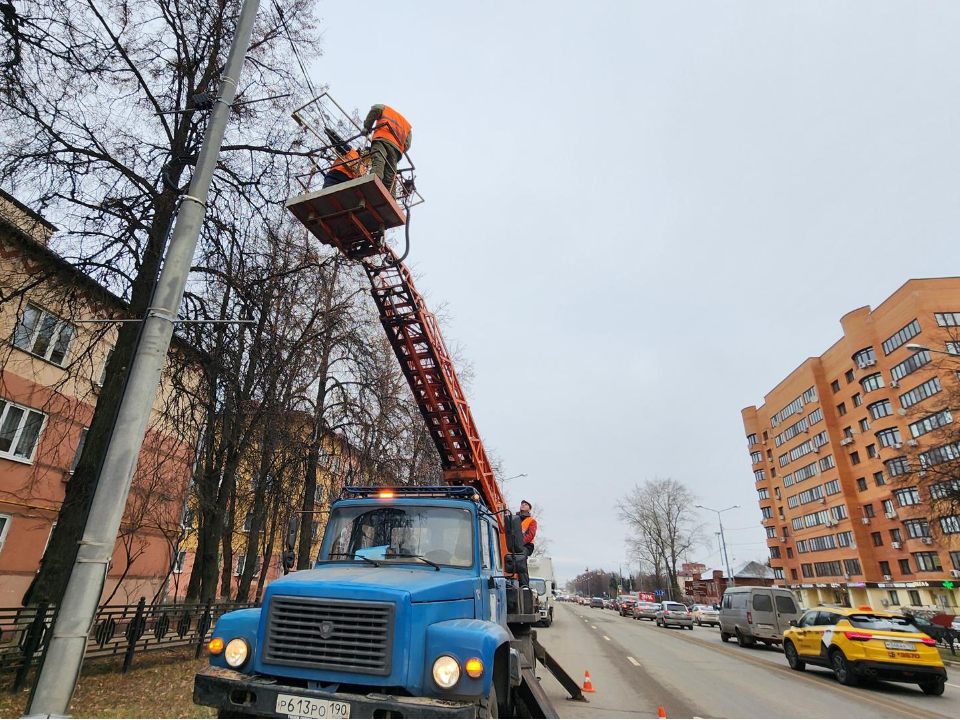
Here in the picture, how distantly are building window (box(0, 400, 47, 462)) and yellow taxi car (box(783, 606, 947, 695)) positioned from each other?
21.4 m

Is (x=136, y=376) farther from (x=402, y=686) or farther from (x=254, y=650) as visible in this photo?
(x=402, y=686)

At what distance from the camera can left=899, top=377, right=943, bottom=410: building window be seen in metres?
40.7

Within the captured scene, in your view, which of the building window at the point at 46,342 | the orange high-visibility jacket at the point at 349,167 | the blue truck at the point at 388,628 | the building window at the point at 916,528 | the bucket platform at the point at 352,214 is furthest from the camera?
the building window at the point at 916,528

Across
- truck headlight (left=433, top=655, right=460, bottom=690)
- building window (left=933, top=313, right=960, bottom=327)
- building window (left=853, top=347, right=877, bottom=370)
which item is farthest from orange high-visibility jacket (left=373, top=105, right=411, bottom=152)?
building window (left=853, top=347, right=877, bottom=370)

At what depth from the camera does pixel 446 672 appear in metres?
3.94

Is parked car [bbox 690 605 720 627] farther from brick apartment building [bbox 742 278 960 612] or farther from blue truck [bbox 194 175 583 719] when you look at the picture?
blue truck [bbox 194 175 583 719]

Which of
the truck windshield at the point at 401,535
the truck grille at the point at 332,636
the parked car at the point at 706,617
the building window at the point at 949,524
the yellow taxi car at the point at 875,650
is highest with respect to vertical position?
the building window at the point at 949,524

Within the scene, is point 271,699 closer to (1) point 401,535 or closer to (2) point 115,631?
(1) point 401,535

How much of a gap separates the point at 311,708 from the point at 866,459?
61.2 metres

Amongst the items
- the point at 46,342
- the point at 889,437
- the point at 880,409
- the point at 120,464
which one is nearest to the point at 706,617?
the point at 889,437

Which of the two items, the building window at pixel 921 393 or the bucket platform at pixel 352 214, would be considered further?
the building window at pixel 921 393

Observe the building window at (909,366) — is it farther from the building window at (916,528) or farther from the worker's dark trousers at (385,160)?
the worker's dark trousers at (385,160)

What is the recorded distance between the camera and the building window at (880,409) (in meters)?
47.0

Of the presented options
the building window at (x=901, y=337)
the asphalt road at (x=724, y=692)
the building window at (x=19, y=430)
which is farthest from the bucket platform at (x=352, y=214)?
the building window at (x=901, y=337)
